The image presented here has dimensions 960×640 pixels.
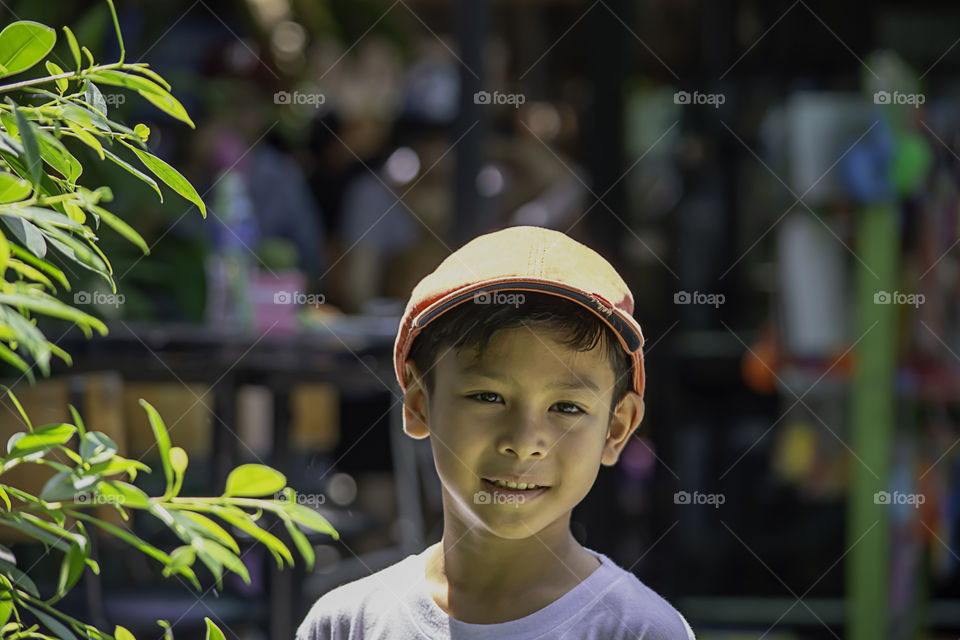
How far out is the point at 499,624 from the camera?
4.08ft

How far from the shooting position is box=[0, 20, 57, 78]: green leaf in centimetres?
86

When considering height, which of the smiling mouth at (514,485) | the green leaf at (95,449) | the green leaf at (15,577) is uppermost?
the green leaf at (95,449)

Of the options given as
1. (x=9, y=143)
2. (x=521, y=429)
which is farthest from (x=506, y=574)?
(x=9, y=143)

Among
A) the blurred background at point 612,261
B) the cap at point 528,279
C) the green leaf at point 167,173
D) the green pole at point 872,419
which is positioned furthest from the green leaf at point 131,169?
the green pole at point 872,419

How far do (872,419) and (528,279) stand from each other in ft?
7.79

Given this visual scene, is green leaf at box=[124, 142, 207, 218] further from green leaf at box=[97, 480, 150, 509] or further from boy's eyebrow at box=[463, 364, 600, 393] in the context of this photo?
boy's eyebrow at box=[463, 364, 600, 393]

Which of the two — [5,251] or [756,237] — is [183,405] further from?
[5,251]

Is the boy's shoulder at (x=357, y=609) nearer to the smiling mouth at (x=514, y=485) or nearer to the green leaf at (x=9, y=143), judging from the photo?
the smiling mouth at (x=514, y=485)

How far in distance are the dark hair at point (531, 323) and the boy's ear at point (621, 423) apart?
6cm

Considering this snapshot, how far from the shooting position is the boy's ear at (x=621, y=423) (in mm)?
1389

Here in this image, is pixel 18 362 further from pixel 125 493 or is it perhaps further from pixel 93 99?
pixel 93 99

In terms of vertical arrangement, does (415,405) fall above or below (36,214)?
below

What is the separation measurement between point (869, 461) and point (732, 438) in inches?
34.5

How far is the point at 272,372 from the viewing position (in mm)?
3195
